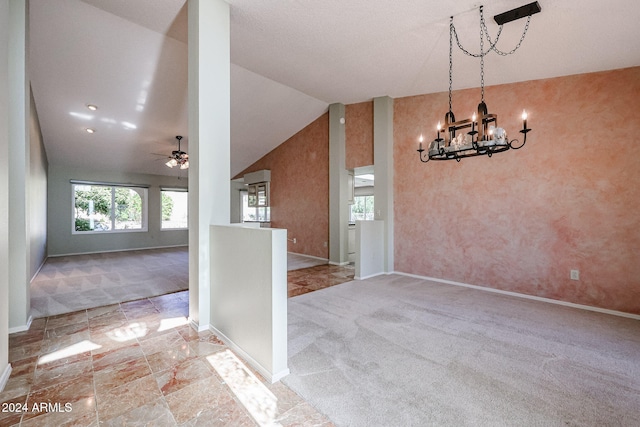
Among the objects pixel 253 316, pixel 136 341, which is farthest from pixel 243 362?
pixel 136 341

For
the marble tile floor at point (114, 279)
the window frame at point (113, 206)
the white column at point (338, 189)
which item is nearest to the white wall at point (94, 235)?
the window frame at point (113, 206)

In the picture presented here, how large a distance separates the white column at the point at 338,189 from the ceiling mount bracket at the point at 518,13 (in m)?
3.33

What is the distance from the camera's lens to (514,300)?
3.54 m

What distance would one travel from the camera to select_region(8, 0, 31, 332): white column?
2438 millimetres

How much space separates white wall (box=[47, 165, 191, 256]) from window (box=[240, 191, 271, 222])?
6.47 feet

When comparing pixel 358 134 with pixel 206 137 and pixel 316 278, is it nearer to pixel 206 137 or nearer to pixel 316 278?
pixel 316 278

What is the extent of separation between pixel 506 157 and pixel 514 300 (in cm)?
198

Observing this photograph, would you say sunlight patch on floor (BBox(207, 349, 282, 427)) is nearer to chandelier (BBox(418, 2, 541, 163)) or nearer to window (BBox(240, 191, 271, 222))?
chandelier (BBox(418, 2, 541, 163))

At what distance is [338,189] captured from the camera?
5.71m

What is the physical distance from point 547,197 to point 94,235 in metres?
9.99

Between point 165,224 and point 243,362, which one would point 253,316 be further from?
point 165,224

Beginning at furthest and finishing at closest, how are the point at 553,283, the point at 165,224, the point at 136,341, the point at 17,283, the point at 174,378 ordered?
the point at 165,224
the point at 553,283
the point at 17,283
the point at 136,341
the point at 174,378

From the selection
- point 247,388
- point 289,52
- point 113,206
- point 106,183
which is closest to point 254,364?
point 247,388

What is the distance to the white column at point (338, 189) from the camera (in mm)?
5699
